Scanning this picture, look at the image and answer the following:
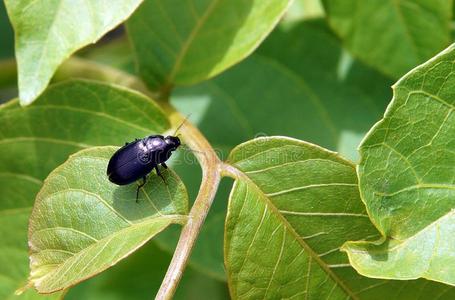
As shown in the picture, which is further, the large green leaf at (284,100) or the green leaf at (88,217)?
the large green leaf at (284,100)

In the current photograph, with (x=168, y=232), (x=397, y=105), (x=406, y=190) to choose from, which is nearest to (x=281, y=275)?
(x=406, y=190)

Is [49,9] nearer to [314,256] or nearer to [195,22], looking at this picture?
[195,22]

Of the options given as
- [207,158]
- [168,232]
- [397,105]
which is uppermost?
[397,105]

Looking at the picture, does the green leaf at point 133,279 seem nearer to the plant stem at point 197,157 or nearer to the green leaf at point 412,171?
the plant stem at point 197,157

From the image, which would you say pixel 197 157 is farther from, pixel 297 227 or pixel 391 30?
pixel 391 30

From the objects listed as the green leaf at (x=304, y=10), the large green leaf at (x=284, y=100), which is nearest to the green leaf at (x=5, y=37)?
the large green leaf at (x=284, y=100)

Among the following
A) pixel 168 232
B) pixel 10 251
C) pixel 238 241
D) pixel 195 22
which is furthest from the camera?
pixel 168 232
